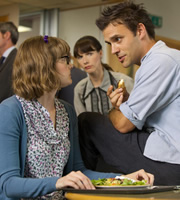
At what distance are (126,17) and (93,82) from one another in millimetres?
1286

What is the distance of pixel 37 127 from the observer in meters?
1.83

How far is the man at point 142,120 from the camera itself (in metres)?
1.99

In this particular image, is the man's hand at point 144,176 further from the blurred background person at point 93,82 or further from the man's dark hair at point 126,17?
the blurred background person at point 93,82

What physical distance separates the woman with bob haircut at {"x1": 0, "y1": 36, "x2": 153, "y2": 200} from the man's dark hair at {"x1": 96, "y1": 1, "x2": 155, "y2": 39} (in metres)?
0.51

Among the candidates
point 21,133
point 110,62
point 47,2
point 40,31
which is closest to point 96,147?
point 21,133

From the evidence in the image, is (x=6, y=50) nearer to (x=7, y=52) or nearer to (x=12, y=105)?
(x=7, y=52)

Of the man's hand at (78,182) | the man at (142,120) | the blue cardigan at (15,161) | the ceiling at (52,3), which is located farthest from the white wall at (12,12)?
the man's hand at (78,182)

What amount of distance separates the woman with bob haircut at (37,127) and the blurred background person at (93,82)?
139 cm

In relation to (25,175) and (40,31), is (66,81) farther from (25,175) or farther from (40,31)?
(40,31)

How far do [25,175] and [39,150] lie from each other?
14 centimetres

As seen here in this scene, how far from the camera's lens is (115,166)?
85.9 inches

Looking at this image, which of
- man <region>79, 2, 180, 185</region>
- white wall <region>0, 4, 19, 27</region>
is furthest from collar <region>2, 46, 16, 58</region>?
white wall <region>0, 4, 19, 27</region>

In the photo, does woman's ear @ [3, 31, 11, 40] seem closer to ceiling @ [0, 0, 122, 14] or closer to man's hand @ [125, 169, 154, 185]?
ceiling @ [0, 0, 122, 14]

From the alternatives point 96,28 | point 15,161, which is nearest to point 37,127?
point 15,161
